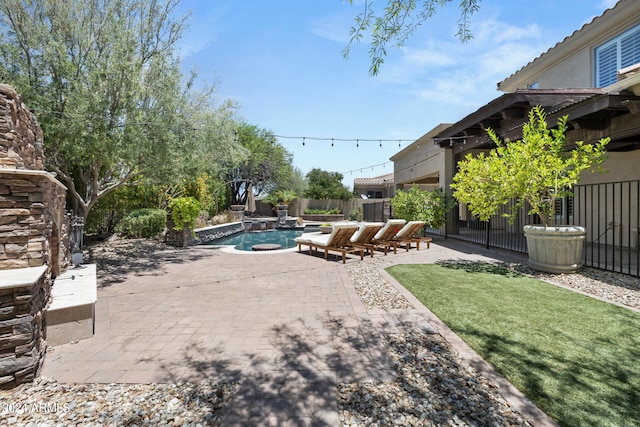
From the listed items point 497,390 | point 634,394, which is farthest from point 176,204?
point 634,394

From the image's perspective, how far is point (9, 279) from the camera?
272cm

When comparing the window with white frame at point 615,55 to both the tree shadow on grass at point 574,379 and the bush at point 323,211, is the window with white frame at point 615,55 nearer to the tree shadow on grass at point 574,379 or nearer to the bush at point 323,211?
the tree shadow on grass at point 574,379

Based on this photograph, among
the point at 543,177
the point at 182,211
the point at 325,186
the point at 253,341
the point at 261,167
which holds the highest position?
the point at 261,167

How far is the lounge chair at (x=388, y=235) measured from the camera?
Result: 953 cm

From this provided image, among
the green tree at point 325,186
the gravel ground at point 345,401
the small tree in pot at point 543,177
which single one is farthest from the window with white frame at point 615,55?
the green tree at point 325,186

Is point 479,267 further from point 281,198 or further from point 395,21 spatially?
point 281,198

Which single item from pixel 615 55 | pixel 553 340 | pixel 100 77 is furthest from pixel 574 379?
pixel 615 55

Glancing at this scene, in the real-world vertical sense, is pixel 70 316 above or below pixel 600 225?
below

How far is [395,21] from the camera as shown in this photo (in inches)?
140

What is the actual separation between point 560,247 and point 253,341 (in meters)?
6.44

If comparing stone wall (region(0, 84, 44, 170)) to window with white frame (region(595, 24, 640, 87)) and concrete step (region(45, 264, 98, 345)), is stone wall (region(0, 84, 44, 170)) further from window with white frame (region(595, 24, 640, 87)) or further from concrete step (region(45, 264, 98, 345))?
window with white frame (region(595, 24, 640, 87))

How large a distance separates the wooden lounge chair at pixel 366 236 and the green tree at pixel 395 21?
552cm

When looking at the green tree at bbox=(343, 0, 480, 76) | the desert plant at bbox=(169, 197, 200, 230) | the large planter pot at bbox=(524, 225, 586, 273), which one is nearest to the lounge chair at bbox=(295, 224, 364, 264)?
the large planter pot at bbox=(524, 225, 586, 273)

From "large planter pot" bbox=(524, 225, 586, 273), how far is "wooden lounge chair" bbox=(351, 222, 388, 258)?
3.80m
